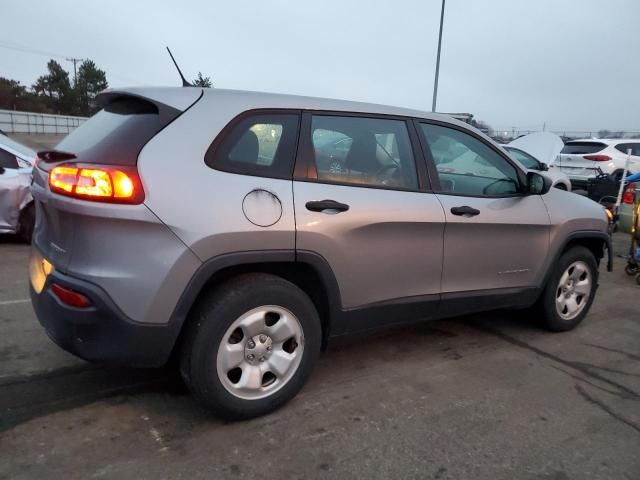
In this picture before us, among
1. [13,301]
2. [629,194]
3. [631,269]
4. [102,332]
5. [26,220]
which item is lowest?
[13,301]

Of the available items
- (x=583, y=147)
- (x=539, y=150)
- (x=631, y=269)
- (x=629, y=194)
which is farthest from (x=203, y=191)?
(x=583, y=147)

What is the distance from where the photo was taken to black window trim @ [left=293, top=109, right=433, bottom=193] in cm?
288

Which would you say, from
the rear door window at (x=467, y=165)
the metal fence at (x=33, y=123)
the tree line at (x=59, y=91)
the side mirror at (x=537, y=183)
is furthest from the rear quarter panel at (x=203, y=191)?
the tree line at (x=59, y=91)

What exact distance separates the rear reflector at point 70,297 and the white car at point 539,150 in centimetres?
873

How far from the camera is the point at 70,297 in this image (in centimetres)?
243

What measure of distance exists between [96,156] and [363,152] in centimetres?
154

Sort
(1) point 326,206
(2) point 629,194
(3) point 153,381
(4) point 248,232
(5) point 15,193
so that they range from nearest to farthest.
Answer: (4) point 248,232
(1) point 326,206
(3) point 153,381
(5) point 15,193
(2) point 629,194

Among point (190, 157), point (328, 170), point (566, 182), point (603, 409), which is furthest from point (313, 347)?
point (566, 182)

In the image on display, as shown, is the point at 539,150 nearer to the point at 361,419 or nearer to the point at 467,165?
the point at 467,165

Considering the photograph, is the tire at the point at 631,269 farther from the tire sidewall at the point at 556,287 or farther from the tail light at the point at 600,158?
the tail light at the point at 600,158

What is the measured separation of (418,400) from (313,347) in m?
0.76

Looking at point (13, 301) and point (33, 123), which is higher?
point (33, 123)

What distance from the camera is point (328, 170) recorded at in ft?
9.77

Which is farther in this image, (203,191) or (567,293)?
(567,293)
